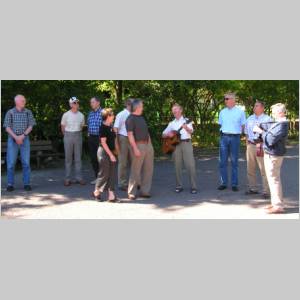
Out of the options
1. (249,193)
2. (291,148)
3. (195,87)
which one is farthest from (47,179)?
(291,148)

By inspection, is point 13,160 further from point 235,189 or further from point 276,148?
point 276,148

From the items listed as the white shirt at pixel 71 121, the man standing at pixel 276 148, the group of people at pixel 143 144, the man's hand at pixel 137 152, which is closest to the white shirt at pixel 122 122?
the group of people at pixel 143 144

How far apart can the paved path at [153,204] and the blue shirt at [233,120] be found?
1124 millimetres

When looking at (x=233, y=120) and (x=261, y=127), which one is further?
(x=233, y=120)

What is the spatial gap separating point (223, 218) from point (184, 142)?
2165 millimetres

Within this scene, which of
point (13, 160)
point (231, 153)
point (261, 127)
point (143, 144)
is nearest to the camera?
point (261, 127)

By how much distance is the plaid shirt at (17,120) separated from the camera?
9.04 metres

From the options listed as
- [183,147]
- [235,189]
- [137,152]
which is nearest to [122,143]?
[137,152]

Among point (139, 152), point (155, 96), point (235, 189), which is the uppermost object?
point (155, 96)

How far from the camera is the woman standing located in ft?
25.5

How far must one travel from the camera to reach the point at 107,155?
7.89 m

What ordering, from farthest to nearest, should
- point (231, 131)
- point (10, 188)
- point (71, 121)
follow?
point (71, 121) < point (10, 188) < point (231, 131)

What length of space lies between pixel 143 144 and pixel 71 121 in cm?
212

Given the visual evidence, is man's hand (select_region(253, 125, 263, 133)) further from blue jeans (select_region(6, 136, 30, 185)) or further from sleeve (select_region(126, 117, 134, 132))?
blue jeans (select_region(6, 136, 30, 185))
